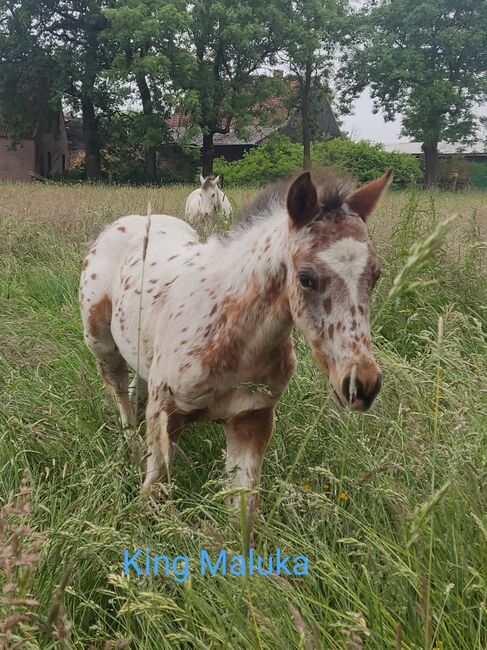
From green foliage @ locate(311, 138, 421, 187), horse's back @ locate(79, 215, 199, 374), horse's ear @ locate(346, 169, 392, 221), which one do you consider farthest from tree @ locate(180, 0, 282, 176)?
horse's ear @ locate(346, 169, 392, 221)

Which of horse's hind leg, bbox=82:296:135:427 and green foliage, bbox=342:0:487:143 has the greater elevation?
green foliage, bbox=342:0:487:143

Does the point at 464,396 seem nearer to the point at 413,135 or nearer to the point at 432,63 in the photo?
the point at 413,135

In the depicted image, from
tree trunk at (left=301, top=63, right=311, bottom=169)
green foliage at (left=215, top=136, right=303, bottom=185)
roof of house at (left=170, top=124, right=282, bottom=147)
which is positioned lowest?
green foliage at (left=215, top=136, right=303, bottom=185)

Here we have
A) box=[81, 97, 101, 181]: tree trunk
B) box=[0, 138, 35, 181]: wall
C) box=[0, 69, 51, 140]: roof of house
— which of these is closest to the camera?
box=[0, 69, 51, 140]: roof of house

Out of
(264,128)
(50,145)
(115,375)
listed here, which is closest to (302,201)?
(115,375)

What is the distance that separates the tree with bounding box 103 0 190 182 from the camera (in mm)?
26750

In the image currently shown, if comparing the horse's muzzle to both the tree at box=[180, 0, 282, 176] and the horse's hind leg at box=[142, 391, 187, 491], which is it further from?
the tree at box=[180, 0, 282, 176]

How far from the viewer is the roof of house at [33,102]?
3077cm

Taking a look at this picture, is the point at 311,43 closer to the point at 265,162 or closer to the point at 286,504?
the point at 265,162

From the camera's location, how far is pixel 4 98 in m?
31.3

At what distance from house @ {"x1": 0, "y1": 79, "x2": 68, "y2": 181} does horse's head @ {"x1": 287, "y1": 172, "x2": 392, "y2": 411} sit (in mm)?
31852

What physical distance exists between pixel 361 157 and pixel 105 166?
635 inches

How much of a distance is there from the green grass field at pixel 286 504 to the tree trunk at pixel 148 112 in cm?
2801

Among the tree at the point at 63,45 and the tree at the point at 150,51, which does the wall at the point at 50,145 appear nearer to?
the tree at the point at 63,45
